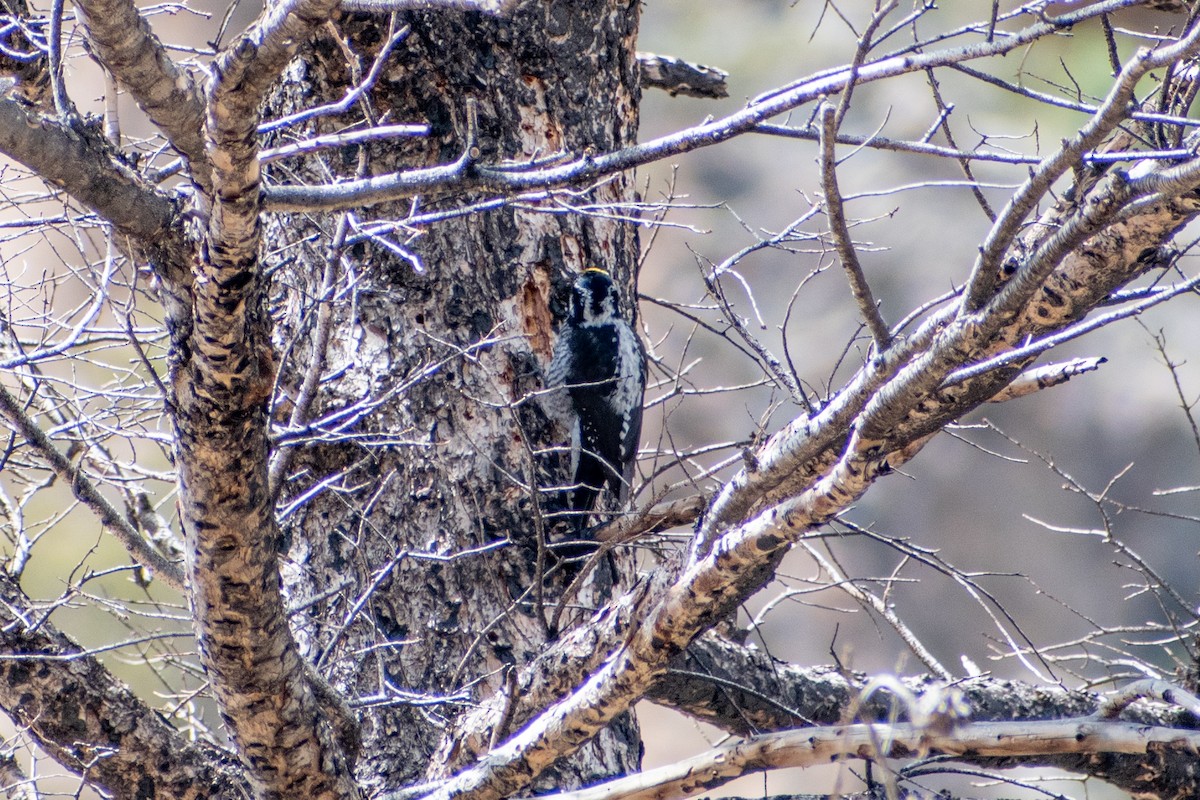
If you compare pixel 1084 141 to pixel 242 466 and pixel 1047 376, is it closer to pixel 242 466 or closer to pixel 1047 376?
pixel 1047 376

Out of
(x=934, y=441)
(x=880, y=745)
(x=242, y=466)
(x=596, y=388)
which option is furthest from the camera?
(x=934, y=441)

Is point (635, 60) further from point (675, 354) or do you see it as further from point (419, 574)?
point (675, 354)

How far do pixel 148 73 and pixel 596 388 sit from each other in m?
2.77

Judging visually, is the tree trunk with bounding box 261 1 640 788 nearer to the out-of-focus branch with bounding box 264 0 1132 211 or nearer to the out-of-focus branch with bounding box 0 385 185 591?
the out-of-focus branch with bounding box 0 385 185 591

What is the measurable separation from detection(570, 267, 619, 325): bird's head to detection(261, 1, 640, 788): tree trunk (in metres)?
0.18

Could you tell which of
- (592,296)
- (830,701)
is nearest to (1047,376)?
(830,701)

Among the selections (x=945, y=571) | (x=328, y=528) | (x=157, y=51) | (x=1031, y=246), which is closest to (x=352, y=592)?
(x=328, y=528)

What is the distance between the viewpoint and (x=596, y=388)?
14.0 ft

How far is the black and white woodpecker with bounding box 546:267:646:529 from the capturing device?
145 inches

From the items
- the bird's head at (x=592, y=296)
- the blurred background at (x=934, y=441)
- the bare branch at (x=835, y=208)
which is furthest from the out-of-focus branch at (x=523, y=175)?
the blurred background at (x=934, y=441)

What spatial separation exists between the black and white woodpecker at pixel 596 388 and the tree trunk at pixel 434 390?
0.71 feet

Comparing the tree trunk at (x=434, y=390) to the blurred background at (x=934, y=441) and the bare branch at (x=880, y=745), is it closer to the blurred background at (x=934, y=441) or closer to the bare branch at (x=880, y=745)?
the bare branch at (x=880, y=745)

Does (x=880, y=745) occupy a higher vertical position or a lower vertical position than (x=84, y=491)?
lower

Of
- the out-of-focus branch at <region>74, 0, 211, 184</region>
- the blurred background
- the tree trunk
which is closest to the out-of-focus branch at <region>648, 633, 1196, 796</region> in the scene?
the tree trunk
